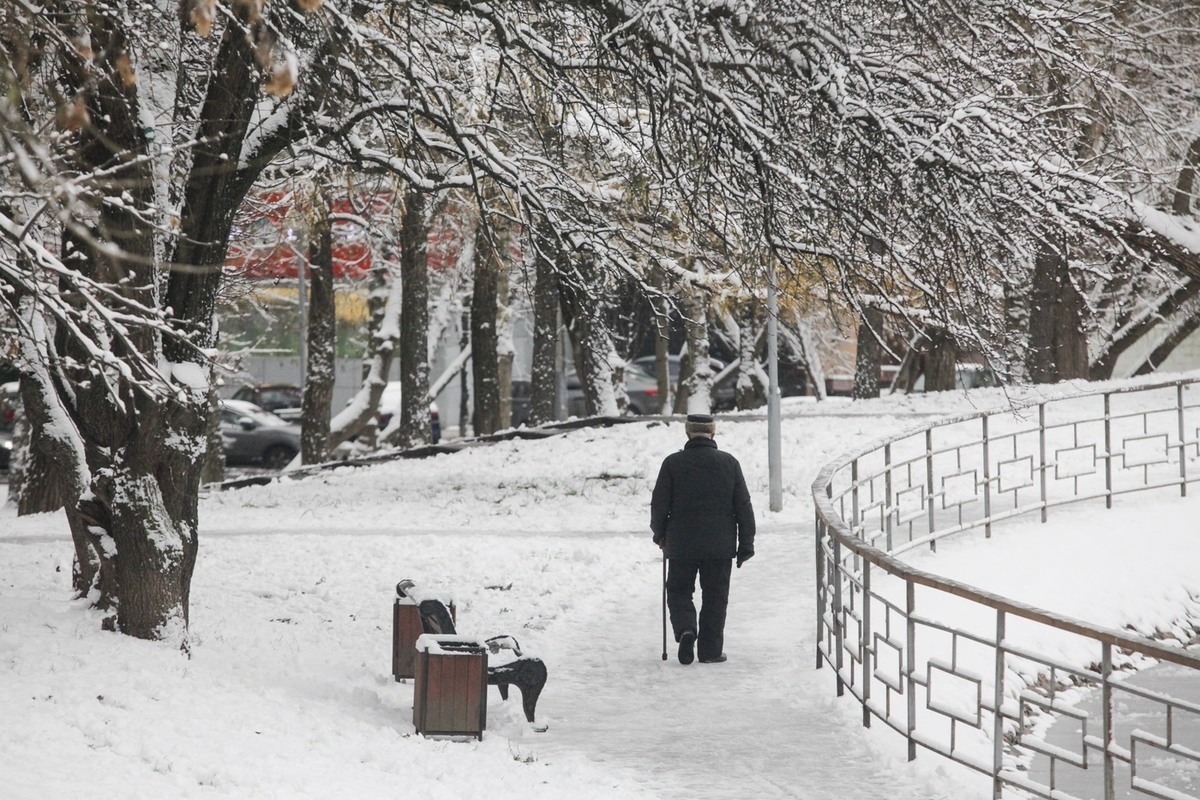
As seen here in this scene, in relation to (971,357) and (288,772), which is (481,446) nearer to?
(971,357)

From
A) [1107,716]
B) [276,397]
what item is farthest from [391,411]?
[1107,716]

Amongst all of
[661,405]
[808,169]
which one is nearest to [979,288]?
[808,169]

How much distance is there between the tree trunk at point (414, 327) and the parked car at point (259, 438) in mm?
9965

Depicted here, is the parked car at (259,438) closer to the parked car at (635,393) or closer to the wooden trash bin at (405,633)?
the parked car at (635,393)

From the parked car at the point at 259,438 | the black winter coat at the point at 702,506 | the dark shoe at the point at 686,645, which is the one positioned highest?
the parked car at the point at 259,438

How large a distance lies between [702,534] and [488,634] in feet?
6.54

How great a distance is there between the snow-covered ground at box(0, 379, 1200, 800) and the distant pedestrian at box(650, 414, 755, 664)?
0.28 m

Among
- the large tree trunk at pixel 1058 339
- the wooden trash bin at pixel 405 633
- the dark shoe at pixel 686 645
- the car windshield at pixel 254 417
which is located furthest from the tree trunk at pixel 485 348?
the wooden trash bin at pixel 405 633

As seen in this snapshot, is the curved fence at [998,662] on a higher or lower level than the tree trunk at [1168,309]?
lower

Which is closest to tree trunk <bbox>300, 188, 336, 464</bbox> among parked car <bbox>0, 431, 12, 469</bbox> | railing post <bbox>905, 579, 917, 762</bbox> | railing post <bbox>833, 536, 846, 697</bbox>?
parked car <bbox>0, 431, 12, 469</bbox>

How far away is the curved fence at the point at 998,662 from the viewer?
5770 millimetres

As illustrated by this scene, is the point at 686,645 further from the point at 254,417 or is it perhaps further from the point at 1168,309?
the point at 254,417

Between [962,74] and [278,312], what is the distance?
36.7 meters

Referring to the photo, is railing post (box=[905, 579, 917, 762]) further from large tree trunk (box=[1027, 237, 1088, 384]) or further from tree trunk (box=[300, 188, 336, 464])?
tree trunk (box=[300, 188, 336, 464])
